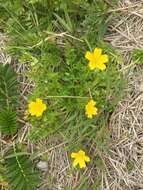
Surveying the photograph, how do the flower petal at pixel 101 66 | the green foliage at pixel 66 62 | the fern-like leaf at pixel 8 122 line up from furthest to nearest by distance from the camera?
the fern-like leaf at pixel 8 122
the green foliage at pixel 66 62
the flower petal at pixel 101 66

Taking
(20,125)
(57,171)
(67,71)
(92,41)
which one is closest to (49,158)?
(57,171)

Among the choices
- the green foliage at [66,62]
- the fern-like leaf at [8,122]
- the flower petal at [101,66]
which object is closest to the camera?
the flower petal at [101,66]

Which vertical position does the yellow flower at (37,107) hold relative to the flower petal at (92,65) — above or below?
below

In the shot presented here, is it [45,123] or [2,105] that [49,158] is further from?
[2,105]

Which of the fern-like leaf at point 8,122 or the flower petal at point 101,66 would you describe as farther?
the fern-like leaf at point 8,122

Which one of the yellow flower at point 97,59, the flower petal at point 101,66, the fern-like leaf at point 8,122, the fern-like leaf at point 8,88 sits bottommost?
the fern-like leaf at point 8,122

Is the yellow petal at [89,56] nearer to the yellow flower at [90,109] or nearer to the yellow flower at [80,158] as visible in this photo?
the yellow flower at [90,109]

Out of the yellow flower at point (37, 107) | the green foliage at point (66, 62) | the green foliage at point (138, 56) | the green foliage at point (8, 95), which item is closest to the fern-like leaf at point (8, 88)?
the green foliage at point (8, 95)
